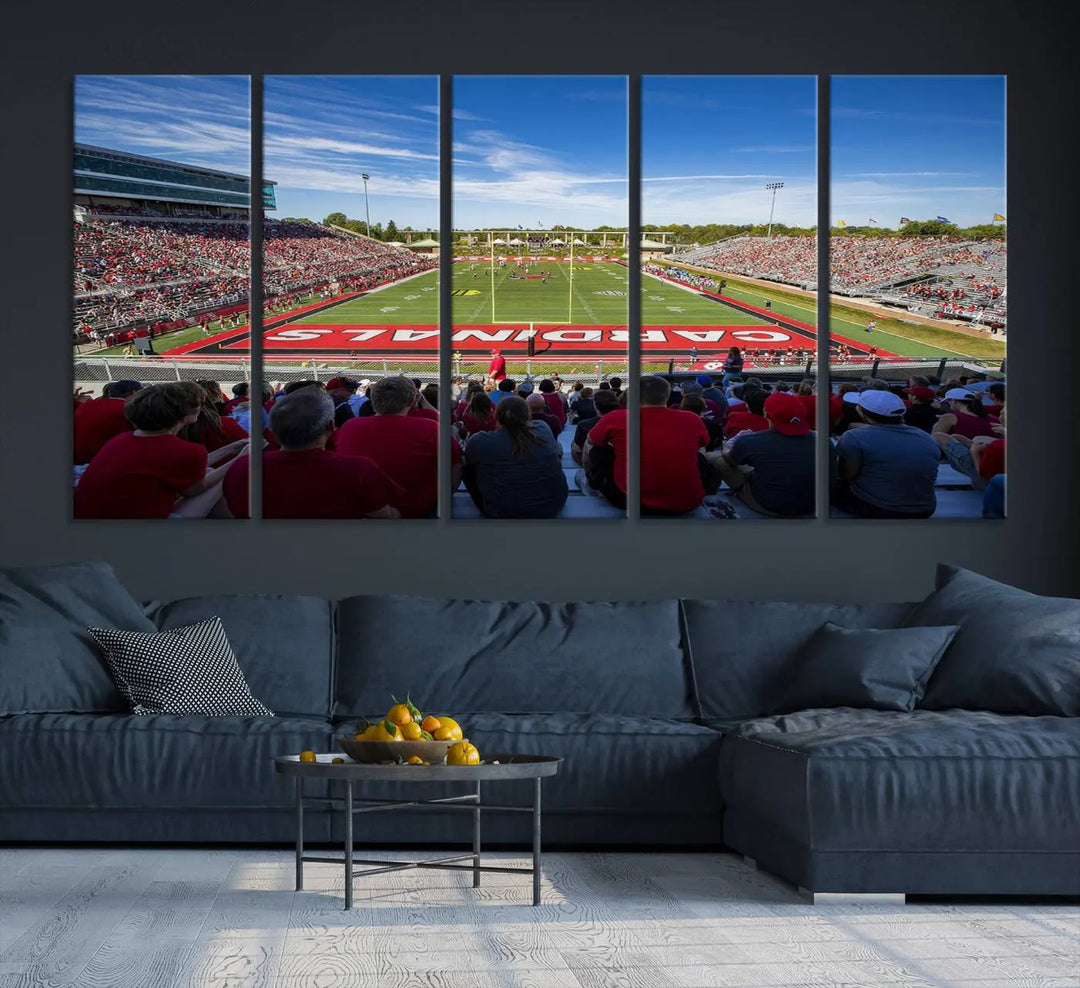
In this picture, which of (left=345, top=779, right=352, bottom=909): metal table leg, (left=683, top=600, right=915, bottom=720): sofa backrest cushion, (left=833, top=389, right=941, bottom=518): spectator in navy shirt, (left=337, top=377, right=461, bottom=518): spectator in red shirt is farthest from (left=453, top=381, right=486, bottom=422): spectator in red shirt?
(left=345, top=779, right=352, bottom=909): metal table leg

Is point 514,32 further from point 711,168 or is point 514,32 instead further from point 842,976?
point 842,976

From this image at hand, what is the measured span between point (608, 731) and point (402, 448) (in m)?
2.00

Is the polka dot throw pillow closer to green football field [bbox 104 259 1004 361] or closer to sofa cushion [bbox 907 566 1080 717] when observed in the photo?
green football field [bbox 104 259 1004 361]

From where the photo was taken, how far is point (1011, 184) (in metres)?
6.69

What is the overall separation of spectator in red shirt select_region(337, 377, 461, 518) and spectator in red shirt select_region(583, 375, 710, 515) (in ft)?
2.34

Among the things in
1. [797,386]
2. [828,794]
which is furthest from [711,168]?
[828,794]

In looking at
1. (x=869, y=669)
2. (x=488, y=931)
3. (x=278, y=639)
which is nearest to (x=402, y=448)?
(x=278, y=639)

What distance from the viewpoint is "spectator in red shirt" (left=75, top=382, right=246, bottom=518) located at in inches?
256

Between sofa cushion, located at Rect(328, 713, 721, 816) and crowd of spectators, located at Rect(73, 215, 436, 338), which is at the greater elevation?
crowd of spectators, located at Rect(73, 215, 436, 338)

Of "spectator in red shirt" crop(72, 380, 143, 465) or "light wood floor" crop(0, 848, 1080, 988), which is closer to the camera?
"light wood floor" crop(0, 848, 1080, 988)

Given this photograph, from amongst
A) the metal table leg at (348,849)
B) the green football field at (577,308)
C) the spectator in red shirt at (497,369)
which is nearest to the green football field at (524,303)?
the green football field at (577,308)

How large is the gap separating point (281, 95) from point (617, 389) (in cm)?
194

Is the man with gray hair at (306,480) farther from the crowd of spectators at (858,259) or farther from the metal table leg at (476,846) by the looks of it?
the metal table leg at (476,846)

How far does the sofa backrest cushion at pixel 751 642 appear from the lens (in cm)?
565
